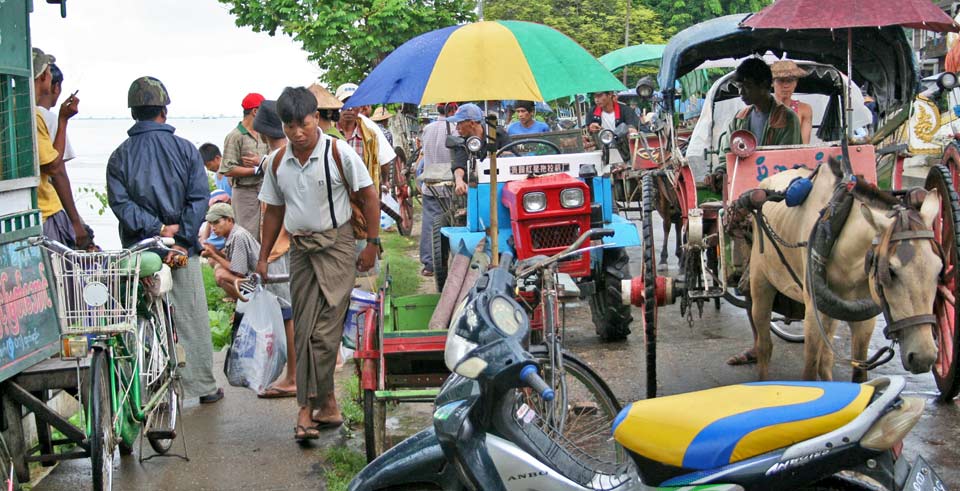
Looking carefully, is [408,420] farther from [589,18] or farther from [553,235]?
[589,18]

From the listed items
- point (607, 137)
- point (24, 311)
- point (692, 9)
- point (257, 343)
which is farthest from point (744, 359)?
point (692, 9)

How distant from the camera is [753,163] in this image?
729 centimetres

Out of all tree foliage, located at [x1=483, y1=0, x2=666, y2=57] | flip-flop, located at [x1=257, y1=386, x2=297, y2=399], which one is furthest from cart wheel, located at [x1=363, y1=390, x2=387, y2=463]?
tree foliage, located at [x1=483, y1=0, x2=666, y2=57]

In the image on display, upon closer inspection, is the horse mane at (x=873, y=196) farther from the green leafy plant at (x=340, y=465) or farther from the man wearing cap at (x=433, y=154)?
the man wearing cap at (x=433, y=154)

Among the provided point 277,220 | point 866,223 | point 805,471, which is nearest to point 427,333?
point 277,220

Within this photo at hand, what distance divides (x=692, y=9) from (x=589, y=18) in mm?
7471

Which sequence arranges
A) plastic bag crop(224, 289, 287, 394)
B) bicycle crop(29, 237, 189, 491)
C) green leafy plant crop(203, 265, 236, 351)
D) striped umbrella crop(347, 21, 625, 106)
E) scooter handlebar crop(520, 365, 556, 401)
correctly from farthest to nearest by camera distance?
green leafy plant crop(203, 265, 236, 351)
plastic bag crop(224, 289, 287, 394)
striped umbrella crop(347, 21, 625, 106)
bicycle crop(29, 237, 189, 491)
scooter handlebar crop(520, 365, 556, 401)

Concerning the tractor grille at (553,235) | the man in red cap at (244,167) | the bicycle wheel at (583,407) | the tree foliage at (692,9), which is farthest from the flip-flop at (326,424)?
the tree foliage at (692,9)

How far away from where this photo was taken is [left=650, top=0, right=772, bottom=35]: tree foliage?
3995 cm

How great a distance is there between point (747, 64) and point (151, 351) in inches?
182

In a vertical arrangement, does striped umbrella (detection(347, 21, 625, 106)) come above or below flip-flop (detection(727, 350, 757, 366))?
above

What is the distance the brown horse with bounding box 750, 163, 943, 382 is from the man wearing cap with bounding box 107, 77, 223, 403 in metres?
3.79

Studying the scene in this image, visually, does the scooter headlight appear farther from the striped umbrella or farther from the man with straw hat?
the man with straw hat

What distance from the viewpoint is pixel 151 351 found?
20.8ft
